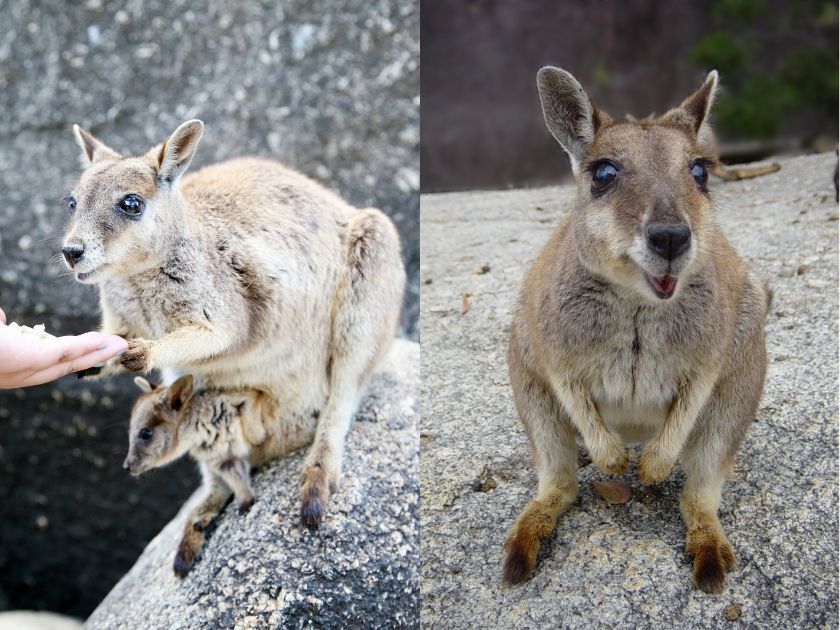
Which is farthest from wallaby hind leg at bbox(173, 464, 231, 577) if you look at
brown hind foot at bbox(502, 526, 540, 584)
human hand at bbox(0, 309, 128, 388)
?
brown hind foot at bbox(502, 526, 540, 584)

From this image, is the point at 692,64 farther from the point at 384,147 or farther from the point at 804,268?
the point at 384,147

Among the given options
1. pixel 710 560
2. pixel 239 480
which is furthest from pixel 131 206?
pixel 710 560

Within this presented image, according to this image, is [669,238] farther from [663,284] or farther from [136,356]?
[136,356]

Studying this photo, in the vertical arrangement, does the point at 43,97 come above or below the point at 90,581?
above

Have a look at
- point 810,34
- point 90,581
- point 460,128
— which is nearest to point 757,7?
point 810,34

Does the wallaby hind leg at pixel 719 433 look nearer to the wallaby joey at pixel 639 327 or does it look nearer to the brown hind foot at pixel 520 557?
the wallaby joey at pixel 639 327

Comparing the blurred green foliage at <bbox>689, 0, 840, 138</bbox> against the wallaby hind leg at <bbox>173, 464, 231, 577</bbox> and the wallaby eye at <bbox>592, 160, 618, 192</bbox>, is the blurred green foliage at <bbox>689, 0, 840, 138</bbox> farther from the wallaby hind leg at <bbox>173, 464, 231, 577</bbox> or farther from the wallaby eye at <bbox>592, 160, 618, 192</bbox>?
the wallaby hind leg at <bbox>173, 464, 231, 577</bbox>

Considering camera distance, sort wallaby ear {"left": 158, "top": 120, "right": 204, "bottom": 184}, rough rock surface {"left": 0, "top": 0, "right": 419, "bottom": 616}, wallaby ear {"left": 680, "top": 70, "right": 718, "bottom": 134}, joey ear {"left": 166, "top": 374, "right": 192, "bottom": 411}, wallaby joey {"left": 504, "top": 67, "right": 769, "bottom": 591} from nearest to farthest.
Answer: wallaby joey {"left": 504, "top": 67, "right": 769, "bottom": 591}, wallaby ear {"left": 680, "top": 70, "right": 718, "bottom": 134}, wallaby ear {"left": 158, "top": 120, "right": 204, "bottom": 184}, joey ear {"left": 166, "top": 374, "right": 192, "bottom": 411}, rough rock surface {"left": 0, "top": 0, "right": 419, "bottom": 616}
